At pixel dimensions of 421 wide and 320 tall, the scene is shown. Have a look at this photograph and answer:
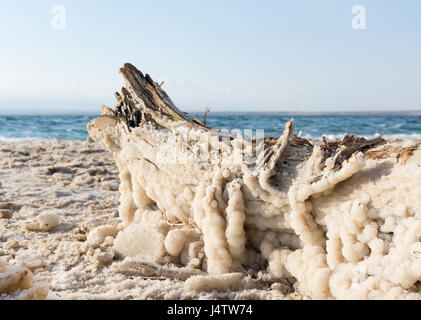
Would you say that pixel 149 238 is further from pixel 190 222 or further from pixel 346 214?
pixel 346 214

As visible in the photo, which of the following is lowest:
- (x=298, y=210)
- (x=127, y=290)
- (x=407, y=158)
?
(x=127, y=290)

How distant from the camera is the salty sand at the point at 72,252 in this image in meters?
→ 2.12

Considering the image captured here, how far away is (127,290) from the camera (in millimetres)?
2211

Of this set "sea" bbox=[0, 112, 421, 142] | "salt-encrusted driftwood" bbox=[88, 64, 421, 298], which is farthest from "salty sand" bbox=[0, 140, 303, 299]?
"sea" bbox=[0, 112, 421, 142]

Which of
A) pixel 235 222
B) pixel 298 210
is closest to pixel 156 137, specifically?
pixel 235 222

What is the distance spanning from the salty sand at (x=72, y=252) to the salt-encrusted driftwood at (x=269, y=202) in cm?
19

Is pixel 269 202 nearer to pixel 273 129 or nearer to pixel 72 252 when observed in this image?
pixel 72 252

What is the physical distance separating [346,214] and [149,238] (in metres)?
1.42

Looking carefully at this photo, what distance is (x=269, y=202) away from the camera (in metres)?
2.21

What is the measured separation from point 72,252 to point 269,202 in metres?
1.59

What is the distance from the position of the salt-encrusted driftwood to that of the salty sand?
0.61ft

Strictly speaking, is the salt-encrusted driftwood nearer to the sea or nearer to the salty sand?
the salty sand

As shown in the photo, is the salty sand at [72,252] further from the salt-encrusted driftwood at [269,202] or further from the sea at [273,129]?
the sea at [273,129]

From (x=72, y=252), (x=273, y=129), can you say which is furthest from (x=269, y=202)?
(x=273, y=129)
